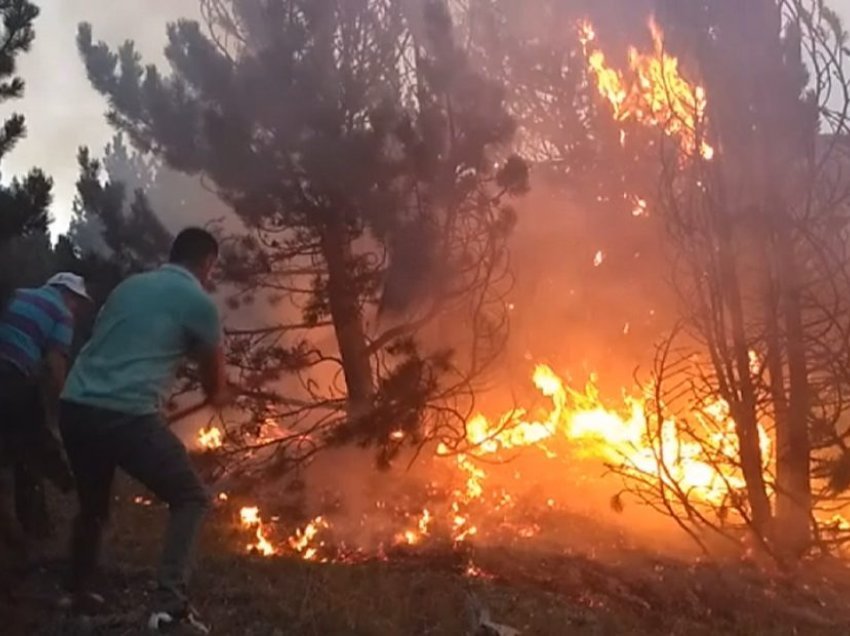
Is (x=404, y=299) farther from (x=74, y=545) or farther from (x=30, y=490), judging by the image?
(x=74, y=545)

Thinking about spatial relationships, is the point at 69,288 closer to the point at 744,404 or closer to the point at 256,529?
the point at 256,529

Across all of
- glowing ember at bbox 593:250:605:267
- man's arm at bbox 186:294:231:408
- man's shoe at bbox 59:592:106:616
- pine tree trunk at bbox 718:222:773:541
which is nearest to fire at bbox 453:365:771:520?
pine tree trunk at bbox 718:222:773:541

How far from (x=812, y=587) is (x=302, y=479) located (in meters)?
4.79

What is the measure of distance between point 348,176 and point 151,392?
5.34 metres

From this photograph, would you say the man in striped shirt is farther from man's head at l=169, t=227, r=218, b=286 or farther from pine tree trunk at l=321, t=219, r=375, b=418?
pine tree trunk at l=321, t=219, r=375, b=418

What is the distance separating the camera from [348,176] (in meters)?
9.70

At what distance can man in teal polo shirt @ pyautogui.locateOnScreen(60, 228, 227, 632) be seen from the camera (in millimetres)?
4613

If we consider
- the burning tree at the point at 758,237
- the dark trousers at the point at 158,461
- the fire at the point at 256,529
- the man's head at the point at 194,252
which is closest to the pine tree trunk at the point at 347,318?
the fire at the point at 256,529

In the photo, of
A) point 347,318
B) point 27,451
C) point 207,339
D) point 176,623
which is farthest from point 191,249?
point 347,318

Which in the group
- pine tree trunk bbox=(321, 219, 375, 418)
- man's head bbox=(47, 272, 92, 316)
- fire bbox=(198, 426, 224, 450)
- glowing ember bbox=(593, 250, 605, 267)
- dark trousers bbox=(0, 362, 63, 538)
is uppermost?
glowing ember bbox=(593, 250, 605, 267)

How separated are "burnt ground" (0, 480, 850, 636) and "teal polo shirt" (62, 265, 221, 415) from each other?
1171 millimetres

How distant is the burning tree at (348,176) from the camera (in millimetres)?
9766

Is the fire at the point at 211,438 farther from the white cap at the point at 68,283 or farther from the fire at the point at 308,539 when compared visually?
the white cap at the point at 68,283

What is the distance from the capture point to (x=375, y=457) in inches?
393
